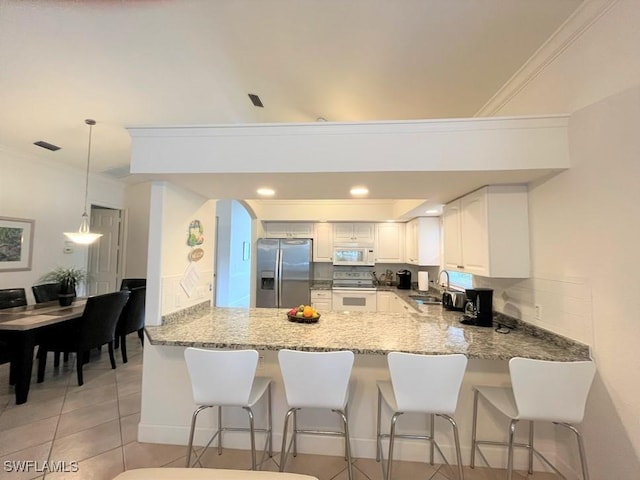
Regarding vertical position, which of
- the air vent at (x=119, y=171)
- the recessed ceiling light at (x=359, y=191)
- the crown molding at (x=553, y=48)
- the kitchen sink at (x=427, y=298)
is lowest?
the kitchen sink at (x=427, y=298)

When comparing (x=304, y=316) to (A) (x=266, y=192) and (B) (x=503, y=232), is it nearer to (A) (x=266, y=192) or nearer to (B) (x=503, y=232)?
(A) (x=266, y=192)

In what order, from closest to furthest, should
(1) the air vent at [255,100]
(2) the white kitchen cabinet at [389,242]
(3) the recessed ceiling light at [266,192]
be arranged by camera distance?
1. (3) the recessed ceiling light at [266,192]
2. (1) the air vent at [255,100]
3. (2) the white kitchen cabinet at [389,242]

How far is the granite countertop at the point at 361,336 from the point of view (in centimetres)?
176

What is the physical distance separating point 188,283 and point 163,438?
1.20 m

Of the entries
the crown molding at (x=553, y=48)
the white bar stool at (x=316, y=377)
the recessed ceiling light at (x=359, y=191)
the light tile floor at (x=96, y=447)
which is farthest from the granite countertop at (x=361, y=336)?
the crown molding at (x=553, y=48)

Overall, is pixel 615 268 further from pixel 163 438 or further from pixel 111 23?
pixel 111 23

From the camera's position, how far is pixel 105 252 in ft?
18.4

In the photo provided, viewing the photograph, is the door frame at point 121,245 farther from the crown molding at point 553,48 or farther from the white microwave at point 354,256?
the crown molding at point 553,48

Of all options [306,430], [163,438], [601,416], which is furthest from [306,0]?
[163,438]

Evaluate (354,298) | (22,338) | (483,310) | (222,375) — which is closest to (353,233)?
(354,298)

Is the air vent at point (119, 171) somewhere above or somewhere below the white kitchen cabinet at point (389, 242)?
above

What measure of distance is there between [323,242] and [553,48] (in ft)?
12.7

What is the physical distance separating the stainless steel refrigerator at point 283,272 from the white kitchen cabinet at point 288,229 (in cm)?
21

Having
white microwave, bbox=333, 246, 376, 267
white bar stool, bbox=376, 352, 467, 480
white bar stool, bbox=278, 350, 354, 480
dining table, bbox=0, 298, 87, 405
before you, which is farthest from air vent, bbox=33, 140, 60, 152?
Answer: white bar stool, bbox=376, 352, 467, 480
